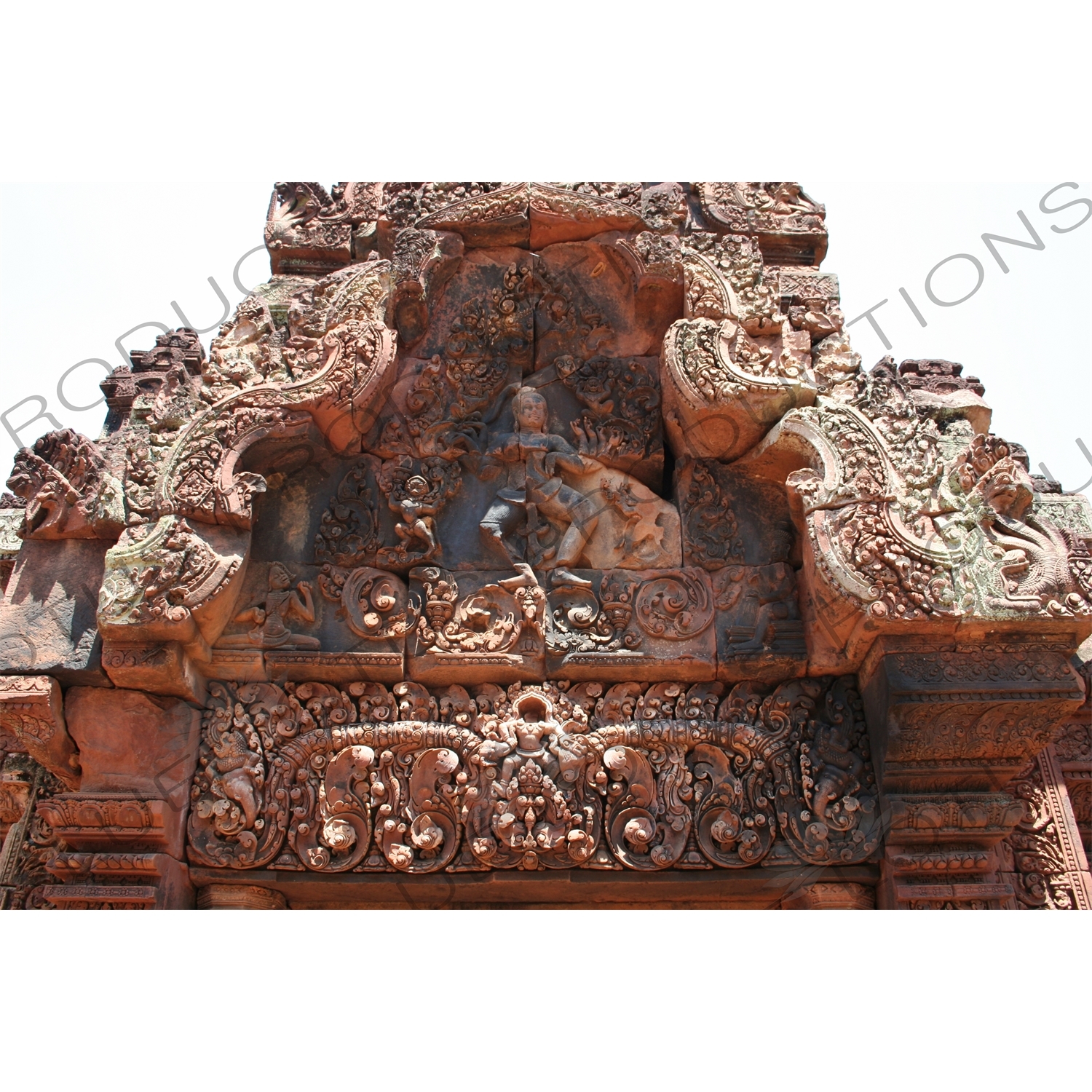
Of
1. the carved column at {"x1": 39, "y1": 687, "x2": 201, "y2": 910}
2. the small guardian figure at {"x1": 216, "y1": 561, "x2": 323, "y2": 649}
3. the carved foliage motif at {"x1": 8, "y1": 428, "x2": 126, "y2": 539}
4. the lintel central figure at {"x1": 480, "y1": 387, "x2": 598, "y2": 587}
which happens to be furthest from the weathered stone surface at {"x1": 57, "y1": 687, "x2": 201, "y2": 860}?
the lintel central figure at {"x1": 480, "y1": 387, "x2": 598, "y2": 587}

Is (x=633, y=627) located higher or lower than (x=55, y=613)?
lower

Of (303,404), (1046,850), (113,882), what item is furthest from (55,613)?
(1046,850)

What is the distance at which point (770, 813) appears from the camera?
16.5ft

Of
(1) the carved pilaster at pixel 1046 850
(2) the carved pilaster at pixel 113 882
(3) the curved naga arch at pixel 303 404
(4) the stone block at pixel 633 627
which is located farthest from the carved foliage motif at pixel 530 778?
(1) the carved pilaster at pixel 1046 850

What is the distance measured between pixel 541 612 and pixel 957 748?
218 cm

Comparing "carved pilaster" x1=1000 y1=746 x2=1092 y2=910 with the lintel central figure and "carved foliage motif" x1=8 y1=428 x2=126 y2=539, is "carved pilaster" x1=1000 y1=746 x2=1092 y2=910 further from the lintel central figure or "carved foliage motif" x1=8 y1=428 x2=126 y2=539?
"carved foliage motif" x1=8 y1=428 x2=126 y2=539

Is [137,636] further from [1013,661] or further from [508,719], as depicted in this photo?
[1013,661]

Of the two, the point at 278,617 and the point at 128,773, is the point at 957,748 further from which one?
the point at 128,773

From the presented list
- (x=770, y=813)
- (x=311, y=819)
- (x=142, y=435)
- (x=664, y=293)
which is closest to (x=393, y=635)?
(x=311, y=819)

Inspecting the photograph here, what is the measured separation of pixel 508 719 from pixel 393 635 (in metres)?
0.76

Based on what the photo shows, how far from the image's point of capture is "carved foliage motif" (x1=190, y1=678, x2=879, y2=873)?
4.97 metres

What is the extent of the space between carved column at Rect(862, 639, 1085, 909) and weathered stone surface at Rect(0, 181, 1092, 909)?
2cm

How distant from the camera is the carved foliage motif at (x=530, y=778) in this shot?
16.3 feet

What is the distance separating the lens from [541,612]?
5.28 metres
